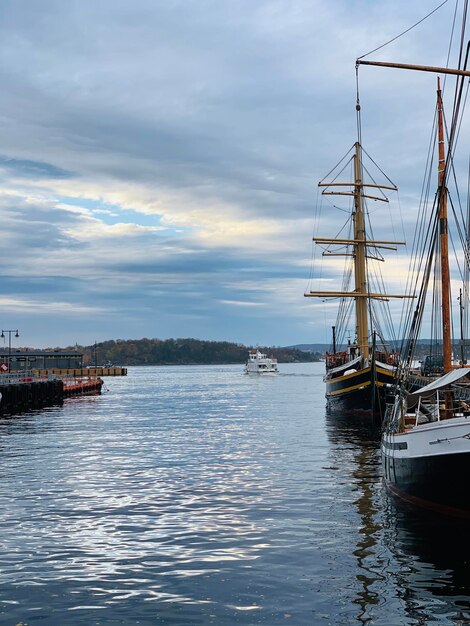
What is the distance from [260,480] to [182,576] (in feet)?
43.8

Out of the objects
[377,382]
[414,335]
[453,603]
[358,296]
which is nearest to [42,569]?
[453,603]

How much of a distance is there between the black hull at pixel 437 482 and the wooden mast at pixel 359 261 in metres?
48.7

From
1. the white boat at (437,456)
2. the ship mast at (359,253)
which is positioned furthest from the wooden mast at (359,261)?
the white boat at (437,456)

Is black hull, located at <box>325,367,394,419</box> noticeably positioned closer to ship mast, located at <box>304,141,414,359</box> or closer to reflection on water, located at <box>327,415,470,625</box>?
ship mast, located at <box>304,141,414,359</box>

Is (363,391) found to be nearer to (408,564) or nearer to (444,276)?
(444,276)

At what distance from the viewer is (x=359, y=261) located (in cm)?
7456

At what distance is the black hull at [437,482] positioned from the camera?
60.9 feet

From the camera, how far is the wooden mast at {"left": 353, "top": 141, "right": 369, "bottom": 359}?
7212 centimetres

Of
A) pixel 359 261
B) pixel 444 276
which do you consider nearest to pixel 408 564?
pixel 444 276

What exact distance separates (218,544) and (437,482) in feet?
20.3

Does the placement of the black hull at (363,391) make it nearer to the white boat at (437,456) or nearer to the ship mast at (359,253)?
the ship mast at (359,253)

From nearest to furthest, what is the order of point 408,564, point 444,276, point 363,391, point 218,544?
point 408,564
point 218,544
point 444,276
point 363,391

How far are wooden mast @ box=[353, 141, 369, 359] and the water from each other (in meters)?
36.0

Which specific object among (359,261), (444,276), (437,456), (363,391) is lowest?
(363,391)
